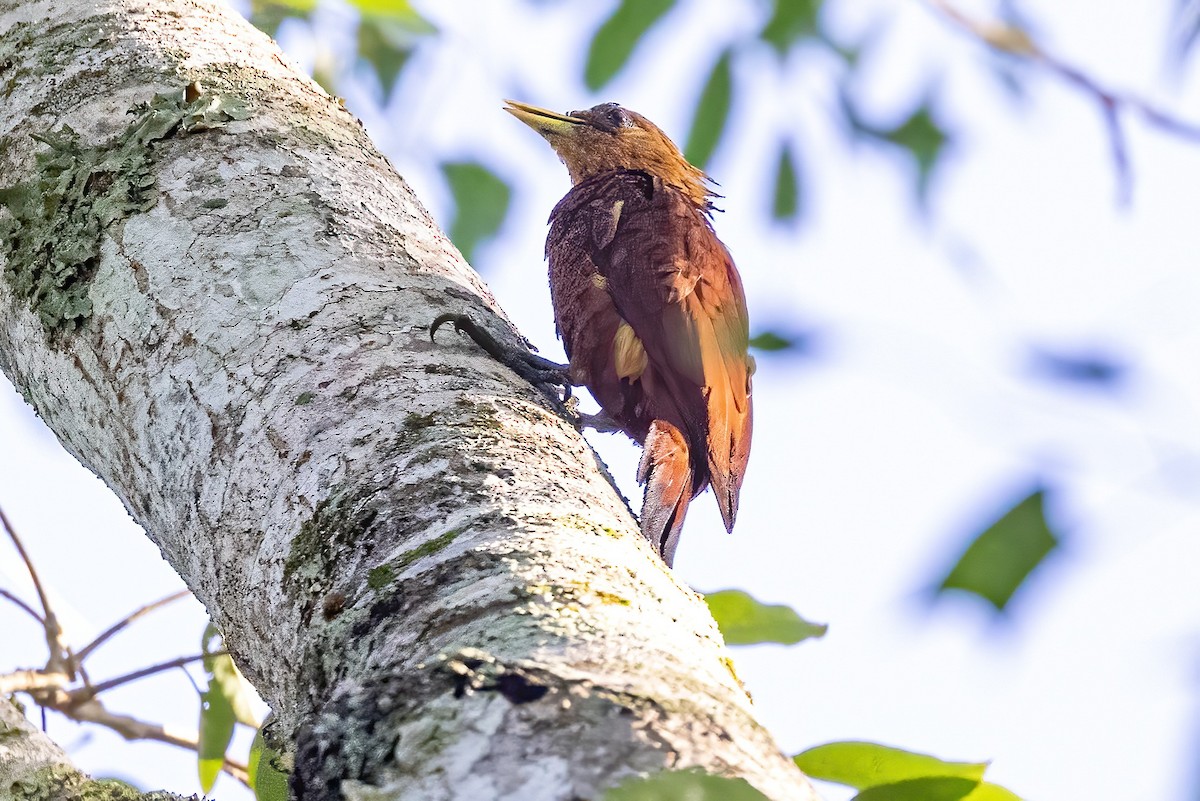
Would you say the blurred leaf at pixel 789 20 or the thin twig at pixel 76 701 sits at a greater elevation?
the blurred leaf at pixel 789 20

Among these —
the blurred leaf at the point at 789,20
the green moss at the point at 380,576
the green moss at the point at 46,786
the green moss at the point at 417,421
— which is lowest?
the green moss at the point at 380,576

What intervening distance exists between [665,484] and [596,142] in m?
1.85

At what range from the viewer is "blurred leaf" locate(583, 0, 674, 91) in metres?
2.34

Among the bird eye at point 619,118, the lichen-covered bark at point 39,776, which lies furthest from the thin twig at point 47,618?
the bird eye at point 619,118

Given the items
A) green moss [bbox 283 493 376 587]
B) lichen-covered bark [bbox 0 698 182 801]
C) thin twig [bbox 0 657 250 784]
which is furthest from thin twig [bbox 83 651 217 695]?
green moss [bbox 283 493 376 587]

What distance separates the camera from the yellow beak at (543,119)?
3.89m

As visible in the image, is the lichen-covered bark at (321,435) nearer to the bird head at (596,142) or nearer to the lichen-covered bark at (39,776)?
the lichen-covered bark at (39,776)

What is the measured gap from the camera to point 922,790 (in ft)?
4.09

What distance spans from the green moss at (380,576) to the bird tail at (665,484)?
1053 mm

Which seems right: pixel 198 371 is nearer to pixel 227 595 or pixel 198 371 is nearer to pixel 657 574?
pixel 227 595

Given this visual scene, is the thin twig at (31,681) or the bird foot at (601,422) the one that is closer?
the thin twig at (31,681)

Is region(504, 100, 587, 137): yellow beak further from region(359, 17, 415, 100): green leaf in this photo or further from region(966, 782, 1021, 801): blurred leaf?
region(966, 782, 1021, 801): blurred leaf

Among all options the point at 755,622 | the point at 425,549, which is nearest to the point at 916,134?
the point at 755,622

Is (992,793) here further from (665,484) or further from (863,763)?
(665,484)
